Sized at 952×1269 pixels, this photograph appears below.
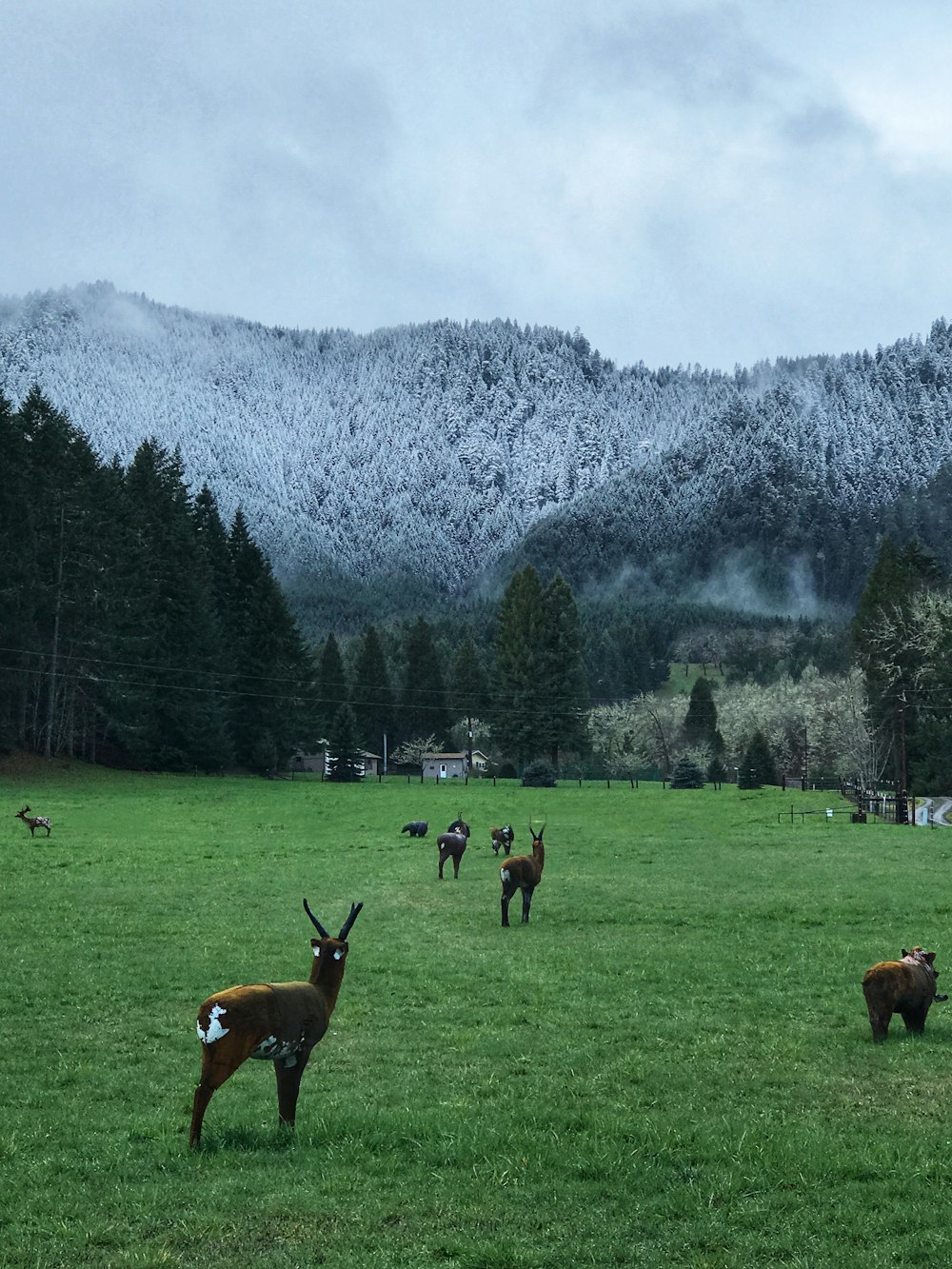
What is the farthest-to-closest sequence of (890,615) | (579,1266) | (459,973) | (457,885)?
(890,615)
(457,885)
(459,973)
(579,1266)

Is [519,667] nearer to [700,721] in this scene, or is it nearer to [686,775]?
[686,775]

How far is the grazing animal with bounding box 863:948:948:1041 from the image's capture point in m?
14.5

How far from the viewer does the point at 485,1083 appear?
41.0 ft

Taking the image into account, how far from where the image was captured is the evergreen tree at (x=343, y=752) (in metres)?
97.9

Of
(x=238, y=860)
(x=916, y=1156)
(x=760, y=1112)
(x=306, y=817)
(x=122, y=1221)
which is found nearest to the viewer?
(x=122, y=1221)

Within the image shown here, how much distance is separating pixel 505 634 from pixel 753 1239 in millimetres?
112118

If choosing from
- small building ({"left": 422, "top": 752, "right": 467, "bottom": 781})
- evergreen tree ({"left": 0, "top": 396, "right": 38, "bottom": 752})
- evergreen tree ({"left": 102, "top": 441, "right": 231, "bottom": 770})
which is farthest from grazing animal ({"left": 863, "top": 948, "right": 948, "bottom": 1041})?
small building ({"left": 422, "top": 752, "right": 467, "bottom": 781})

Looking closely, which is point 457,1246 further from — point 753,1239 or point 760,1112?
point 760,1112

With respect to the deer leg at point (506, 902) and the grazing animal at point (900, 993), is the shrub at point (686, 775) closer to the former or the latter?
the deer leg at point (506, 902)

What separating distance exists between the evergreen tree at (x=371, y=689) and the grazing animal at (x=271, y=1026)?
121 meters

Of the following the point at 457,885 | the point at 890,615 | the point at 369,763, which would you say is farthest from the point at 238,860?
the point at 369,763

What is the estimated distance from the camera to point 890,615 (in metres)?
87.9

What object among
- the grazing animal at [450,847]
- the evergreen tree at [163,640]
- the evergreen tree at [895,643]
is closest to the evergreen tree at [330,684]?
the evergreen tree at [163,640]

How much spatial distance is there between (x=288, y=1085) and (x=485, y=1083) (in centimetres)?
284
